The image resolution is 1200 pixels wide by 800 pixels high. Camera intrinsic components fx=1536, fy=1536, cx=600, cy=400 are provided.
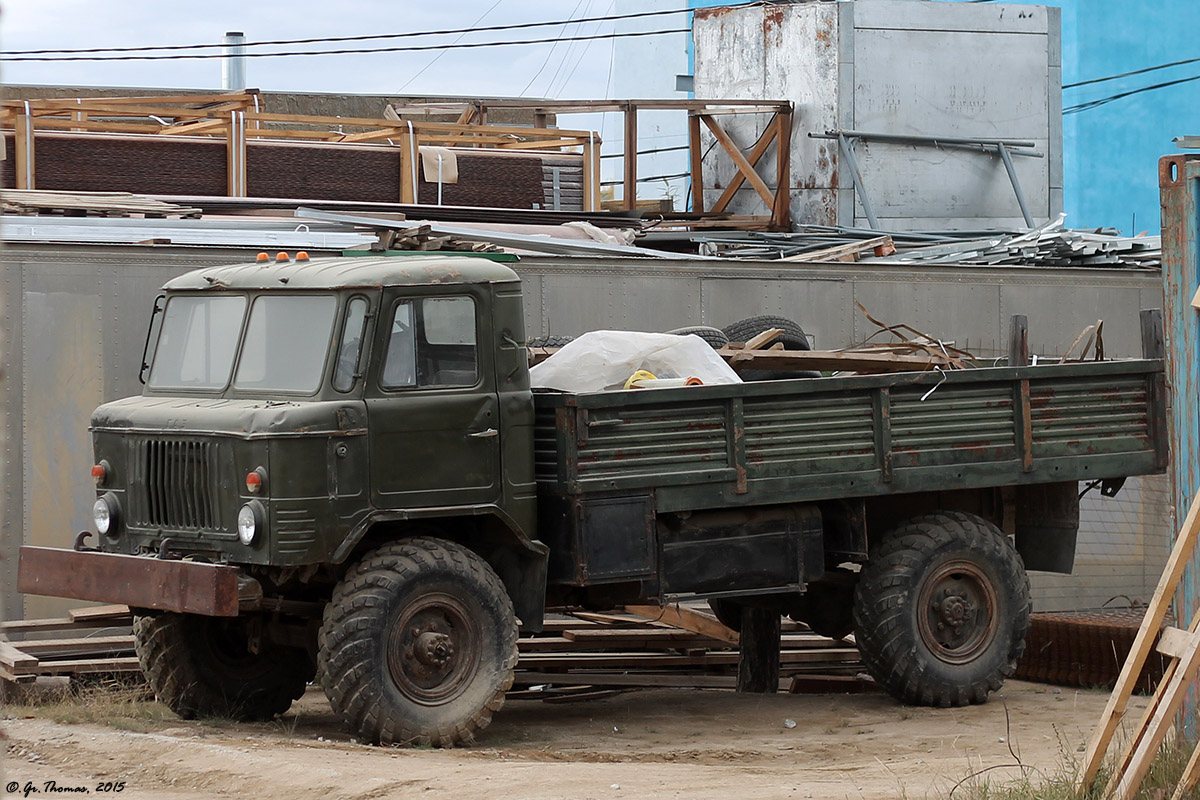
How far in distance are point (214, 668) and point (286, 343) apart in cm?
212

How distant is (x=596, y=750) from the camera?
857 centimetres

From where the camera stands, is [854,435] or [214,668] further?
[854,435]

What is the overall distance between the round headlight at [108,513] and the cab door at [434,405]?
1.71 m

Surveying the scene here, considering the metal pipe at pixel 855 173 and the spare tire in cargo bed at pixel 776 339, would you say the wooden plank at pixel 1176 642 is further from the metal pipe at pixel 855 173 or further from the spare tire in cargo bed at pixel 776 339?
the metal pipe at pixel 855 173

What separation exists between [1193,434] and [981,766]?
2.05 meters

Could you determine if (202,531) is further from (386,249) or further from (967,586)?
(967,586)

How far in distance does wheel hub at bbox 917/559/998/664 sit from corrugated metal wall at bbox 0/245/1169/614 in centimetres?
396

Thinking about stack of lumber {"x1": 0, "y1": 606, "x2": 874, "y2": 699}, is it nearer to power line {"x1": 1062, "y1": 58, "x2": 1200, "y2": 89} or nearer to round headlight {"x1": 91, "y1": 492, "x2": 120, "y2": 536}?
round headlight {"x1": 91, "y1": 492, "x2": 120, "y2": 536}

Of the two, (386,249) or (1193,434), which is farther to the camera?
(386,249)

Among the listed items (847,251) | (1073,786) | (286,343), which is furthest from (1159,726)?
(847,251)

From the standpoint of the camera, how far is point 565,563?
8.88 m

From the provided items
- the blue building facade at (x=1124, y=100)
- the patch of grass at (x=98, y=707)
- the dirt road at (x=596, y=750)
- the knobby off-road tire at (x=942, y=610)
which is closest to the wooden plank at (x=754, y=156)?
the knobby off-road tire at (x=942, y=610)

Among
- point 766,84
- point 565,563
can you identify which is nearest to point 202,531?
point 565,563

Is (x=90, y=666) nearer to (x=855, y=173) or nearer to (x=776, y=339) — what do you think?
(x=776, y=339)
